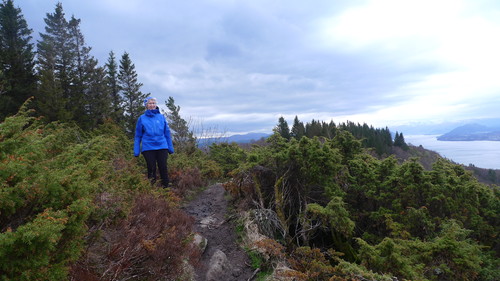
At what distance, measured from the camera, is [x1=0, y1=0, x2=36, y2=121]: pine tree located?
13875 millimetres

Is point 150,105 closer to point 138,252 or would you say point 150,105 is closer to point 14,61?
point 138,252

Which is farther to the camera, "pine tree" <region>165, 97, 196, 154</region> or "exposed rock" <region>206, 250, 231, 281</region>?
"pine tree" <region>165, 97, 196, 154</region>

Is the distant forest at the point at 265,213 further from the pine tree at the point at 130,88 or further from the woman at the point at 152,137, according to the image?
the pine tree at the point at 130,88

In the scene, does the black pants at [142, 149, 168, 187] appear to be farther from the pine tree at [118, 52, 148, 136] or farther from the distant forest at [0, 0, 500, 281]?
the pine tree at [118, 52, 148, 136]

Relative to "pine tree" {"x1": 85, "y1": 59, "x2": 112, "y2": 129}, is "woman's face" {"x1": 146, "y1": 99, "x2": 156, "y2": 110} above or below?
below

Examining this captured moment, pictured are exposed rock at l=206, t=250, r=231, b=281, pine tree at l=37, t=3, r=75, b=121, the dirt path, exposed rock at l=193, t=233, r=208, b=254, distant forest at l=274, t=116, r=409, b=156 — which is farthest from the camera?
distant forest at l=274, t=116, r=409, b=156

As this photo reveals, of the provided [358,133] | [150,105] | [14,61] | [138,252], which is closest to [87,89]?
[14,61]

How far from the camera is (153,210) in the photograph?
4242mm

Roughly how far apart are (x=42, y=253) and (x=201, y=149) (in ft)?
41.7

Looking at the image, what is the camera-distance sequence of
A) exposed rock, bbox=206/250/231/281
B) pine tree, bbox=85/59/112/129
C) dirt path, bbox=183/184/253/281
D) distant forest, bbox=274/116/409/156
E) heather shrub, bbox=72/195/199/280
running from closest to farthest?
heather shrub, bbox=72/195/199/280
exposed rock, bbox=206/250/231/281
dirt path, bbox=183/184/253/281
pine tree, bbox=85/59/112/129
distant forest, bbox=274/116/409/156

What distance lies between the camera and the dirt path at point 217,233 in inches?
157

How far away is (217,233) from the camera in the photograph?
201 inches

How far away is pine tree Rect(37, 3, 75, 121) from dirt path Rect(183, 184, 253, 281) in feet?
32.7

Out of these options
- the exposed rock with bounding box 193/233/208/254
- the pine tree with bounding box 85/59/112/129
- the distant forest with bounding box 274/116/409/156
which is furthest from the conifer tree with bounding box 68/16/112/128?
the distant forest with bounding box 274/116/409/156
